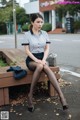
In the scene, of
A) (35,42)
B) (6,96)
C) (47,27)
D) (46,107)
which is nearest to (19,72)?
(6,96)

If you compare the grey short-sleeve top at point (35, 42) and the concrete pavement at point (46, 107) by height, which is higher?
the grey short-sleeve top at point (35, 42)

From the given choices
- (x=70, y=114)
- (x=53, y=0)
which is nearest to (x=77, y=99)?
(x=70, y=114)

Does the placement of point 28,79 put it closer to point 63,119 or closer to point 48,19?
point 63,119

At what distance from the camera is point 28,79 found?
19.0 feet

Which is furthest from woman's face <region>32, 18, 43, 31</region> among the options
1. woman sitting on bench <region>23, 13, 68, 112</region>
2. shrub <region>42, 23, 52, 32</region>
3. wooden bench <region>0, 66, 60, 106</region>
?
shrub <region>42, 23, 52, 32</region>

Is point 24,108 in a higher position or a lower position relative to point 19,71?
lower

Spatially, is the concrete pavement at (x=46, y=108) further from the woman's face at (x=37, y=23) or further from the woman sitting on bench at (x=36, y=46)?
the woman's face at (x=37, y=23)

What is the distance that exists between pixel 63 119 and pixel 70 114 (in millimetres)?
226

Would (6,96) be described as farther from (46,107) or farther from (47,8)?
(47,8)

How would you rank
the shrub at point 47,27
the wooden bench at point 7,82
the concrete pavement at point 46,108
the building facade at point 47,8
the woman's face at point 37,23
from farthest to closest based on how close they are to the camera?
1. the building facade at point 47,8
2. the shrub at point 47,27
3. the woman's face at point 37,23
4. the wooden bench at point 7,82
5. the concrete pavement at point 46,108

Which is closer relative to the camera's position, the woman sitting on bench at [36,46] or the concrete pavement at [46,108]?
the concrete pavement at [46,108]

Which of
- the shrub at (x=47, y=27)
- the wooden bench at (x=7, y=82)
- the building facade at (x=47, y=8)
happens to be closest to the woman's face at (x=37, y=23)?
the wooden bench at (x=7, y=82)

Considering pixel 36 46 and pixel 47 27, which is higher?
pixel 36 46

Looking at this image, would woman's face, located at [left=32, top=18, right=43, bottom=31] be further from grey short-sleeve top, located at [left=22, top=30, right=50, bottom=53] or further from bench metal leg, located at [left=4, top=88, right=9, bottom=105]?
bench metal leg, located at [left=4, top=88, right=9, bottom=105]
